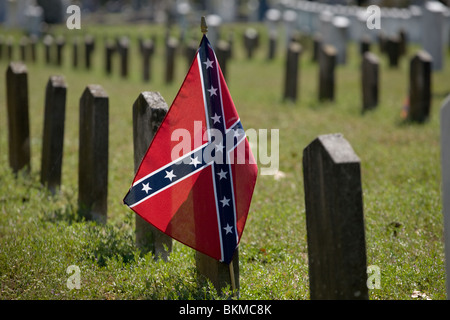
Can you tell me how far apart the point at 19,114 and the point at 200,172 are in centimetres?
377

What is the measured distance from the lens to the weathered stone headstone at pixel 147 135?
4.41 m

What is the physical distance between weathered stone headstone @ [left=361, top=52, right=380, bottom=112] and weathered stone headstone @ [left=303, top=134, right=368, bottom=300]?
8.65m

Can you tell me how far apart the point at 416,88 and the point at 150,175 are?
7.55 metres

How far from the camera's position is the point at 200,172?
3816 millimetres

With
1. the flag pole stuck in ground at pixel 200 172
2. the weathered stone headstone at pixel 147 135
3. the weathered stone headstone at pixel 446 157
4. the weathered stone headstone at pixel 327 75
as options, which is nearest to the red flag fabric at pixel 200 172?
the flag pole stuck in ground at pixel 200 172

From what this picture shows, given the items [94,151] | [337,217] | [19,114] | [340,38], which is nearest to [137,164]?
[94,151]

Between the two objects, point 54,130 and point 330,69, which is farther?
Answer: point 330,69

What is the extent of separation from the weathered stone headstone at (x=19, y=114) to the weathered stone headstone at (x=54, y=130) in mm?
614

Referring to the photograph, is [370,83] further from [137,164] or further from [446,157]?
[446,157]

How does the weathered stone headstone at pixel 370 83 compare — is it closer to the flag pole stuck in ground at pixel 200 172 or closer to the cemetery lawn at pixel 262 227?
the cemetery lawn at pixel 262 227

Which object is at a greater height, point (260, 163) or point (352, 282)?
point (352, 282)

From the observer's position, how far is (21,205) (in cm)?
580

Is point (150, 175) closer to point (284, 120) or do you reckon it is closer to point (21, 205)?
point (21, 205)
